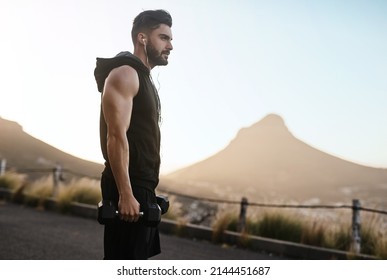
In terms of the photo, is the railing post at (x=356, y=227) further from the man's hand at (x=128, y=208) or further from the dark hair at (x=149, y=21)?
the man's hand at (x=128, y=208)

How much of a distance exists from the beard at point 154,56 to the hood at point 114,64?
0.12 metres

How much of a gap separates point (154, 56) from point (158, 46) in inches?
1.8

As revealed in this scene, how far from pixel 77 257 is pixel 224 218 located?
120 inches

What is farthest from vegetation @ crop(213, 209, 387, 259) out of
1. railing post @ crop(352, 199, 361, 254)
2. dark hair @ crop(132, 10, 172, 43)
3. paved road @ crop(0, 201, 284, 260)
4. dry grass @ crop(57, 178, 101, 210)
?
dark hair @ crop(132, 10, 172, 43)

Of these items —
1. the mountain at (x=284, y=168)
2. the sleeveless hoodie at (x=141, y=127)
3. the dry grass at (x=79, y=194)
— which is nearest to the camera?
the sleeveless hoodie at (x=141, y=127)

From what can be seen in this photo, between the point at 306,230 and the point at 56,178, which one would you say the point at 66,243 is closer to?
the point at 306,230

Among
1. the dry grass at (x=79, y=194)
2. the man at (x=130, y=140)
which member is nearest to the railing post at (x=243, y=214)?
the dry grass at (x=79, y=194)

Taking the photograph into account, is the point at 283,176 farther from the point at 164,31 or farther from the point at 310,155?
the point at 164,31

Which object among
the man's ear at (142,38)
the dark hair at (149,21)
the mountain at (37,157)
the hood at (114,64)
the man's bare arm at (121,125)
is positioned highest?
the mountain at (37,157)

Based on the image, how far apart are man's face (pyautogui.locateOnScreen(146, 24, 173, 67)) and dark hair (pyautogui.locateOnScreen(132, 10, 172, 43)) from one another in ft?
0.07

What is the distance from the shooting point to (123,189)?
2.10 m

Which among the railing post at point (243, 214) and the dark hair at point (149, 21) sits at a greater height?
the dark hair at point (149, 21)

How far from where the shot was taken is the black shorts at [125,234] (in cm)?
220
